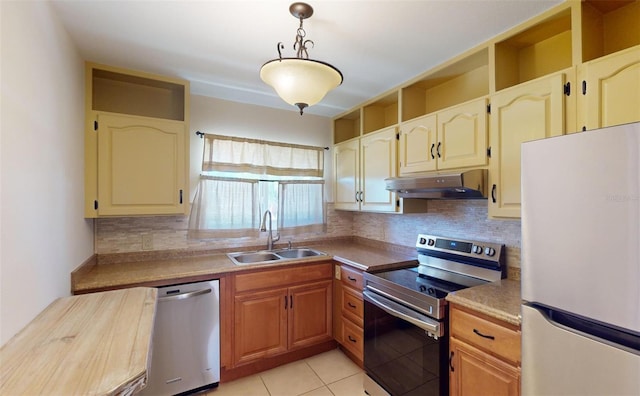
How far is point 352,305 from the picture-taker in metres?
2.33

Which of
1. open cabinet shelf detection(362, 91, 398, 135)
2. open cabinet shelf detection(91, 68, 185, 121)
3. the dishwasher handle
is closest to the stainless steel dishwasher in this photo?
the dishwasher handle

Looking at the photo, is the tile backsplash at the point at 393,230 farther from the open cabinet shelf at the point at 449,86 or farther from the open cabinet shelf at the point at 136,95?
the open cabinet shelf at the point at 136,95

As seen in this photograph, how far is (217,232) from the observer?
104 inches

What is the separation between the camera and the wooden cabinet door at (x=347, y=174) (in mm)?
2838

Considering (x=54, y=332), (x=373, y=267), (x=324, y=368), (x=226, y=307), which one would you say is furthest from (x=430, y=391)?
(x=54, y=332)

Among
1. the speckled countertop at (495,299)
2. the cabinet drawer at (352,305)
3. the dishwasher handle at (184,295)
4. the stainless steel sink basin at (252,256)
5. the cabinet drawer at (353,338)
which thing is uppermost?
the speckled countertop at (495,299)

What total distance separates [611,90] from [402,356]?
178 centimetres

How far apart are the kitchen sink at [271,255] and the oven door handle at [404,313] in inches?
28.4

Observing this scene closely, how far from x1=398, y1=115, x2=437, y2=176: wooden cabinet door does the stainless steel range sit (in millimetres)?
601

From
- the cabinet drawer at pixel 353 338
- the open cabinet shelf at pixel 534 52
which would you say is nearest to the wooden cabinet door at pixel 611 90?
the open cabinet shelf at pixel 534 52

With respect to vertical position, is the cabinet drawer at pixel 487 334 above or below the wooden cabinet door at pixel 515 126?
below

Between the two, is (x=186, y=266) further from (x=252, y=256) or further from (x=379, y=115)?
(x=379, y=115)

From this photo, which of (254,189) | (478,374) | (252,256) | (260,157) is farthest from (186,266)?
(478,374)

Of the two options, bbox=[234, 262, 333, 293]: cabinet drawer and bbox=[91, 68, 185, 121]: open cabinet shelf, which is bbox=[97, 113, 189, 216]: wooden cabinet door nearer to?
bbox=[91, 68, 185, 121]: open cabinet shelf
